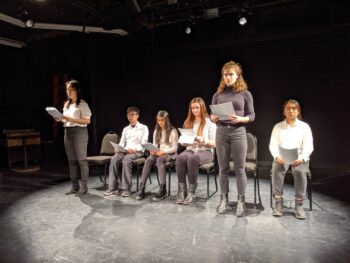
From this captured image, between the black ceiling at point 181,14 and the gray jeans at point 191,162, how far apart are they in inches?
103

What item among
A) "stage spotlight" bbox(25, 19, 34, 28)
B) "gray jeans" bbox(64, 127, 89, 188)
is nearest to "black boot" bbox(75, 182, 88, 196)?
"gray jeans" bbox(64, 127, 89, 188)

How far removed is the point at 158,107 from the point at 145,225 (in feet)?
12.5

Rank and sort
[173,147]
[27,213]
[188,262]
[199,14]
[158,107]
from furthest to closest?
[158,107] → [199,14] → [173,147] → [27,213] → [188,262]

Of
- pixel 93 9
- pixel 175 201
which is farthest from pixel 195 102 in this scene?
pixel 93 9

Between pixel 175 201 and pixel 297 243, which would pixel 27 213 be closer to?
pixel 175 201

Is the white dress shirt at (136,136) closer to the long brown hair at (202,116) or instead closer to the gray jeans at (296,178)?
the long brown hair at (202,116)

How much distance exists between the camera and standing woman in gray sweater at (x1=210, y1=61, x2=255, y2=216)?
2.89m

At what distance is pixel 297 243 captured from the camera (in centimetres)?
237

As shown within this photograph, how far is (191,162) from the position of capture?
11.3ft

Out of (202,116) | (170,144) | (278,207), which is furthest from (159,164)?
(278,207)

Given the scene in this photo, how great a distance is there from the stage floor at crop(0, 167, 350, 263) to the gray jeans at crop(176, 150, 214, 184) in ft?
1.11

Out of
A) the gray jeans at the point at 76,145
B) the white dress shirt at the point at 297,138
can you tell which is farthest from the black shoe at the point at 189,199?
the gray jeans at the point at 76,145

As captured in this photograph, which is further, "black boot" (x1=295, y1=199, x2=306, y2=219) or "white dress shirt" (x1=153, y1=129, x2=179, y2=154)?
"white dress shirt" (x1=153, y1=129, x2=179, y2=154)

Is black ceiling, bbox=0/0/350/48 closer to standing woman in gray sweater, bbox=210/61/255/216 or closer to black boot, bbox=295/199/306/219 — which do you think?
standing woman in gray sweater, bbox=210/61/255/216
